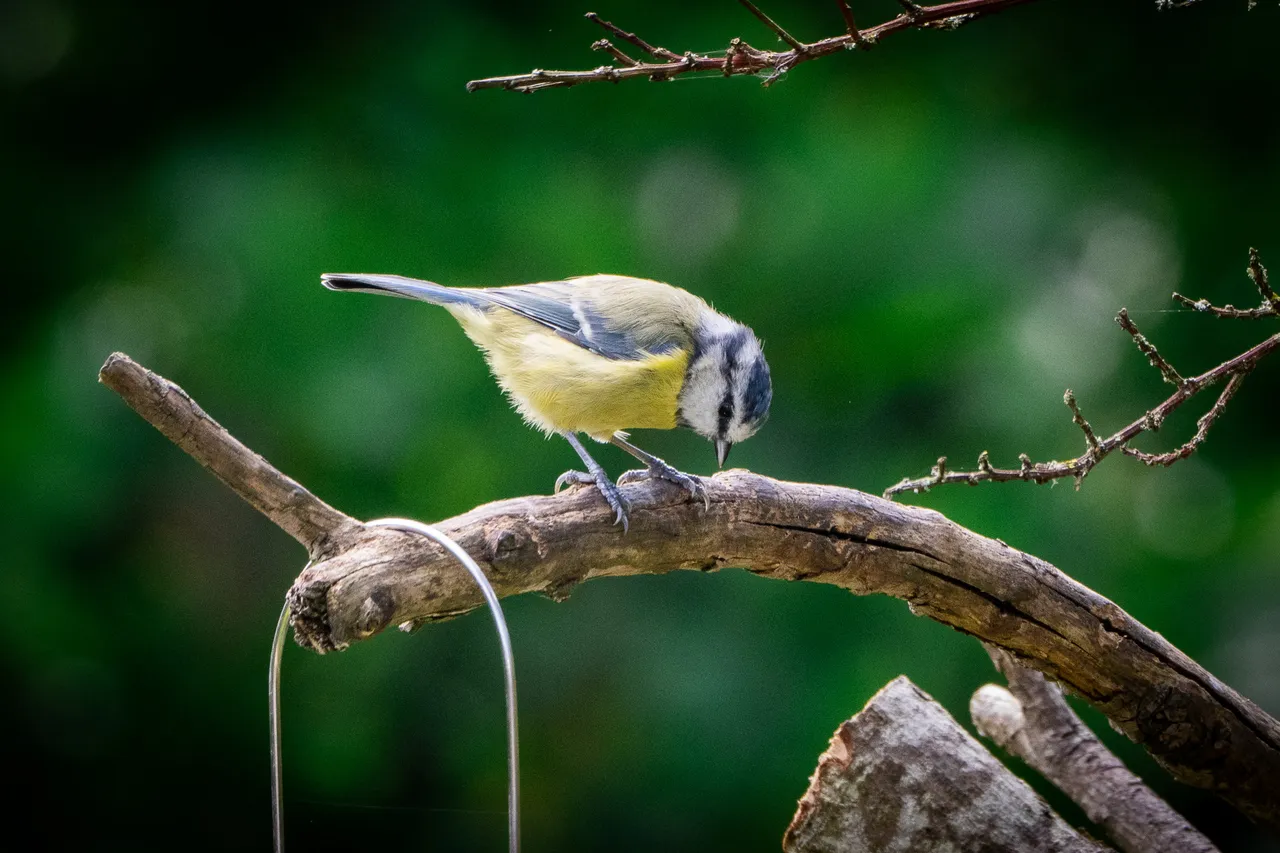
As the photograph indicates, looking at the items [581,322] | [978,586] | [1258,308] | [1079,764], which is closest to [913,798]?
[978,586]

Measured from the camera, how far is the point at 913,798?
1.24 meters

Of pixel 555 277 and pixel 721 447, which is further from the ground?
pixel 555 277

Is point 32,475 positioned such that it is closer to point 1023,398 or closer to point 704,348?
point 704,348

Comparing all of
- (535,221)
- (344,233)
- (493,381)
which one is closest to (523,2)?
(535,221)

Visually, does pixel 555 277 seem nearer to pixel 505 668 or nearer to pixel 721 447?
pixel 721 447

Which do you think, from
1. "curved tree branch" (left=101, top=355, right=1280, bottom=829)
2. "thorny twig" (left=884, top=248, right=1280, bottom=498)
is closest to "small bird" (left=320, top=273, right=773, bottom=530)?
"curved tree branch" (left=101, top=355, right=1280, bottom=829)

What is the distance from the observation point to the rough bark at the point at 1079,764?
4.67 feet

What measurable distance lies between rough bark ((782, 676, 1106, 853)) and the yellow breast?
49cm

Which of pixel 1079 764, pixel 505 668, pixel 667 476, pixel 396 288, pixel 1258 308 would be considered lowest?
pixel 505 668

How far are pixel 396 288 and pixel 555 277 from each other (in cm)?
71

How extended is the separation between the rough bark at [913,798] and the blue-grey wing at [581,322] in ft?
1.84

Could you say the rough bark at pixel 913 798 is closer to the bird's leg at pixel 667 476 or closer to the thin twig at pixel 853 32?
the bird's leg at pixel 667 476

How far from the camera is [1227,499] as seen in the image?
2104 mm

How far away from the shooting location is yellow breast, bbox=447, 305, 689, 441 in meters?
1.44
